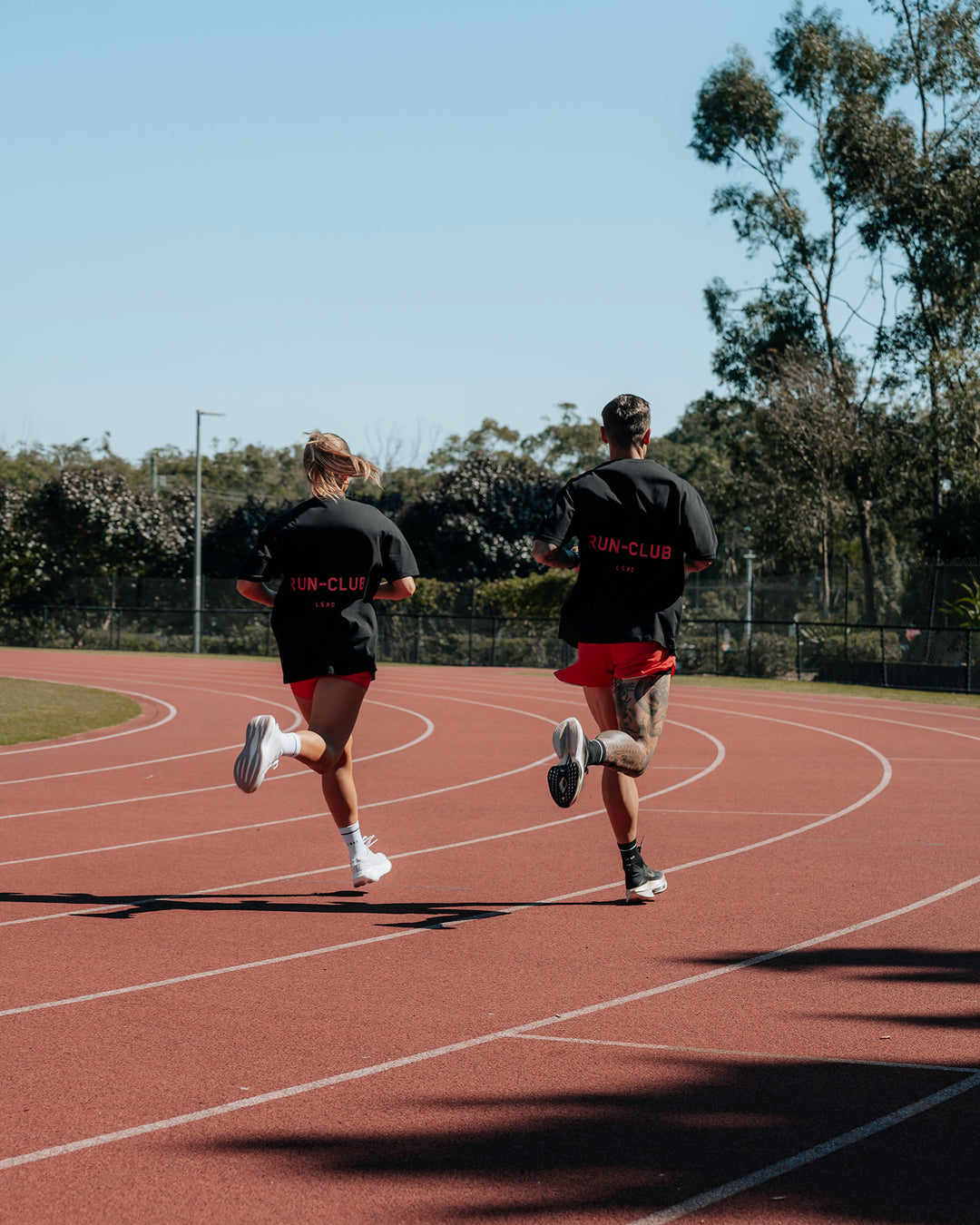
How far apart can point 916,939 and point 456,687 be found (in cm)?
1867

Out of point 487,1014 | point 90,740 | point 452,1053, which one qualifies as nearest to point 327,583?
point 487,1014


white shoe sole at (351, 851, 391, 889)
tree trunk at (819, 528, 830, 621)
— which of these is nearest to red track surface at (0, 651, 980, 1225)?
white shoe sole at (351, 851, 391, 889)

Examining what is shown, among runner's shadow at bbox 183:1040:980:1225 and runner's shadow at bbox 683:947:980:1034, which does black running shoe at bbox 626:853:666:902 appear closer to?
runner's shadow at bbox 683:947:980:1034

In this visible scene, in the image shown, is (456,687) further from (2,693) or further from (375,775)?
(375,775)

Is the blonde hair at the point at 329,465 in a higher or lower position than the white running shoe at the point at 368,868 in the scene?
higher

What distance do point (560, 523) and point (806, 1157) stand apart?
3.06 metres

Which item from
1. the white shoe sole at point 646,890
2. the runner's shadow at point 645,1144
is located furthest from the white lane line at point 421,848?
the runner's shadow at point 645,1144

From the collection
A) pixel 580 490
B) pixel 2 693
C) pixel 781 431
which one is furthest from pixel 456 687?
pixel 580 490

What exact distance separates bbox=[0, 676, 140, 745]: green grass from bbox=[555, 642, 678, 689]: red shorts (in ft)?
31.1

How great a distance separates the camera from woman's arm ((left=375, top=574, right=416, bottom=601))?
20.2 feet

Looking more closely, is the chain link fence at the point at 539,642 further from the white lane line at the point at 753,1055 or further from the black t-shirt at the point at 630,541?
the white lane line at the point at 753,1055

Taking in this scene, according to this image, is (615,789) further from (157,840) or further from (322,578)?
(157,840)

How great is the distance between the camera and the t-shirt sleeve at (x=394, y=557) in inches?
243

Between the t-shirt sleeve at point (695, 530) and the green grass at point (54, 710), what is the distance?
9917 millimetres
